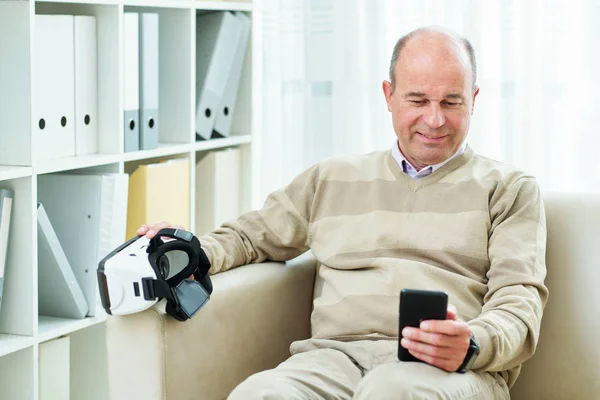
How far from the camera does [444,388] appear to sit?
1.55m

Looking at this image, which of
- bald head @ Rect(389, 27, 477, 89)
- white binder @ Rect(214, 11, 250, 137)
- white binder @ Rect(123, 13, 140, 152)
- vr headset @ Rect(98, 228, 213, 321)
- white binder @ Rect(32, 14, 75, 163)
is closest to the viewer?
vr headset @ Rect(98, 228, 213, 321)

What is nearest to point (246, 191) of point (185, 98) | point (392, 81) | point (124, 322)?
point (185, 98)

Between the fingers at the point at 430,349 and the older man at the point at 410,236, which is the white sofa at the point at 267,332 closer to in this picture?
the older man at the point at 410,236

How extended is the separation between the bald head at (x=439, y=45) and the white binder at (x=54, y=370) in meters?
1.06

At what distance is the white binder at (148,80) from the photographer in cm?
241

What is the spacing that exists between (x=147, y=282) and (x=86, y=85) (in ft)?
2.59

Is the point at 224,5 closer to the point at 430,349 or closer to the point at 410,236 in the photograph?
the point at 410,236

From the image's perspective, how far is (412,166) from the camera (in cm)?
199

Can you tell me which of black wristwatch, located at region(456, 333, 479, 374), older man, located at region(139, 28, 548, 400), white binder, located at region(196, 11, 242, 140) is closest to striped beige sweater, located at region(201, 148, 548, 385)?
older man, located at region(139, 28, 548, 400)

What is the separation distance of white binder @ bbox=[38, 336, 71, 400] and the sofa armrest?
527 mm

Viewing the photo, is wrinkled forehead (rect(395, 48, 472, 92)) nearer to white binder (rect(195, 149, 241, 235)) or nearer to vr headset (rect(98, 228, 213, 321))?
vr headset (rect(98, 228, 213, 321))

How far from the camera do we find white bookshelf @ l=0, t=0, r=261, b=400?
204 centimetres

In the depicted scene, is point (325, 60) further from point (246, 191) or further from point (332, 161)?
point (332, 161)

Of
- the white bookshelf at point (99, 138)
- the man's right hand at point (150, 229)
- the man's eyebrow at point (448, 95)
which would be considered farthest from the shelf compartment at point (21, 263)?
the man's eyebrow at point (448, 95)
